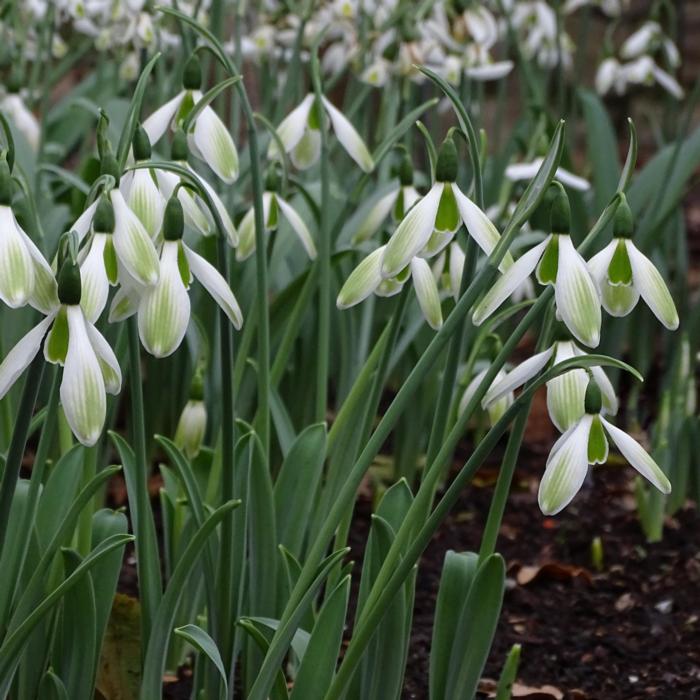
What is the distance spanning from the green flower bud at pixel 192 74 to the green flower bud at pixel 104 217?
1.55 ft

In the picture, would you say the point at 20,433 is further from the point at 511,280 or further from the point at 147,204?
the point at 511,280

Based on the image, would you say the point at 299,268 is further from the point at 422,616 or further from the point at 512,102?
the point at 512,102

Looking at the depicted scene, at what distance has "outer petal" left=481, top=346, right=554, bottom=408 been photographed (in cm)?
121

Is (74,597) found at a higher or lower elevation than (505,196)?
lower

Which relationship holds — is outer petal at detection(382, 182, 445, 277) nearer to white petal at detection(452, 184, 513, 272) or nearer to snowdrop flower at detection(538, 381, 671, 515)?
white petal at detection(452, 184, 513, 272)

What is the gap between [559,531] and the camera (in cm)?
266

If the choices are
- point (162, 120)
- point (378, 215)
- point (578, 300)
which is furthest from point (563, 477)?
point (378, 215)

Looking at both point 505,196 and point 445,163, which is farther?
point 505,196

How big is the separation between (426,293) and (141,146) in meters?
0.36

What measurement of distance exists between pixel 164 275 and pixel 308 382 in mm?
1362

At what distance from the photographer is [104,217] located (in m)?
1.09

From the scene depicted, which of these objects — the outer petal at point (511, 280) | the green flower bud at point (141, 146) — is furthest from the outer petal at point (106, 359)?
the outer petal at point (511, 280)

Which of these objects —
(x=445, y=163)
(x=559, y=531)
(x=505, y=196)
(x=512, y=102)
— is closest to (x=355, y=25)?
(x=505, y=196)

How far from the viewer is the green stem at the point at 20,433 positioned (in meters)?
1.13
